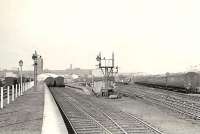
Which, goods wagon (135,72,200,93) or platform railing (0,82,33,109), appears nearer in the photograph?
platform railing (0,82,33,109)

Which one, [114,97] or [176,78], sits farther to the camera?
[176,78]

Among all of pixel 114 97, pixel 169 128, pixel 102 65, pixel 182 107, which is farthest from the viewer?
pixel 102 65

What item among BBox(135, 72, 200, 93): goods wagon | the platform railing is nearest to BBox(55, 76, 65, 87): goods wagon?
BBox(135, 72, 200, 93): goods wagon

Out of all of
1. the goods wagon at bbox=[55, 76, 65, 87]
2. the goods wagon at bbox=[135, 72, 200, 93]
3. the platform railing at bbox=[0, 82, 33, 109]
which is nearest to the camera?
the platform railing at bbox=[0, 82, 33, 109]

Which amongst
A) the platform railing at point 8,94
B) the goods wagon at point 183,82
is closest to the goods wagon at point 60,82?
the goods wagon at point 183,82

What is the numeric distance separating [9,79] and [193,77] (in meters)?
28.6

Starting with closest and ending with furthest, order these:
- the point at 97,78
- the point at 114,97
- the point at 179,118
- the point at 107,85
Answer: the point at 179,118 → the point at 114,97 → the point at 107,85 → the point at 97,78

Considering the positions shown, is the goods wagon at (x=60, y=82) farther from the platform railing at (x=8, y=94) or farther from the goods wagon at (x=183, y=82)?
the platform railing at (x=8, y=94)

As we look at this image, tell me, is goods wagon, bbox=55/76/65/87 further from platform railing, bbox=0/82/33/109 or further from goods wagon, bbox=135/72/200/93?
platform railing, bbox=0/82/33/109

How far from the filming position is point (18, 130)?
15.5m

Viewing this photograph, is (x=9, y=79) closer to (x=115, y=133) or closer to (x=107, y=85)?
(x=107, y=85)

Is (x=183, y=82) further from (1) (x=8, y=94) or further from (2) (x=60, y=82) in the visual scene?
(2) (x=60, y=82)

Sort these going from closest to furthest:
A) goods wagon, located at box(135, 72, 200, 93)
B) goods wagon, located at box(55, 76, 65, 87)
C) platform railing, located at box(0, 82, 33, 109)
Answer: platform railing, located at box(0, 82, 33, 109) → goods wagon, located at box(135, 72, 200, 93) → goods wagon, located at box(55, 76, 65, 87)

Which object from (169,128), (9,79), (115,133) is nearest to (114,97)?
(9,79)
